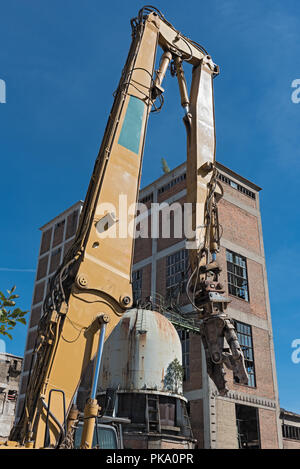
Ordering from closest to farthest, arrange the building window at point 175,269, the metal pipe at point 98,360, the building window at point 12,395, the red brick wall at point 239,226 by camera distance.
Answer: the metal pipe at point 98,360 → the building window at point 175,269 → the red brick wall at point 239,226 → the building window at point 12,395

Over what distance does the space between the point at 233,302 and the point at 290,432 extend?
10230 millimetres

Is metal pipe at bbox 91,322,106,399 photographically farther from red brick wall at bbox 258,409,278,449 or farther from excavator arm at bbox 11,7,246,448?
red brick wall at bbox 258,409,278,449

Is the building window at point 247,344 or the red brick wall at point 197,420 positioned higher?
the building window at point 247,344

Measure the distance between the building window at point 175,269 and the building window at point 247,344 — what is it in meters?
4.91

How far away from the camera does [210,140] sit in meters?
11.0

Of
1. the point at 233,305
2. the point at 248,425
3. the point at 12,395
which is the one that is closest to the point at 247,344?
the point at 233,305

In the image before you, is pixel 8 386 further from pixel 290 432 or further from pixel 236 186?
pixel 236 186

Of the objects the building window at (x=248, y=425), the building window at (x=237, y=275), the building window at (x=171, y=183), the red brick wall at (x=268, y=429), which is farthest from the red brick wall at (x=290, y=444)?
the building window at (x=171, y=183)

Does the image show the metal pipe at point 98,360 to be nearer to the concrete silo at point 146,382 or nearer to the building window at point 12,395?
the concrete silo at point 146,382

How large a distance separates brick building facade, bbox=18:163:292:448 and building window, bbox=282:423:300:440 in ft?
4.58

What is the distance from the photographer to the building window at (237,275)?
31.0 m

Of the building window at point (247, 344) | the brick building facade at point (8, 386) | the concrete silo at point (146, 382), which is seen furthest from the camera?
the brick building facade at point (8, 386)

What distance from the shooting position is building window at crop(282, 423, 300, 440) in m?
30.3

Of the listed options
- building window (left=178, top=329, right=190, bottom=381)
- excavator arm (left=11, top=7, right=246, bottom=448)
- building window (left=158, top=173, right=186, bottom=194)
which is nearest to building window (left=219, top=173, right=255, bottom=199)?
building window (left=158, top=173, right=186, bottom=194)
